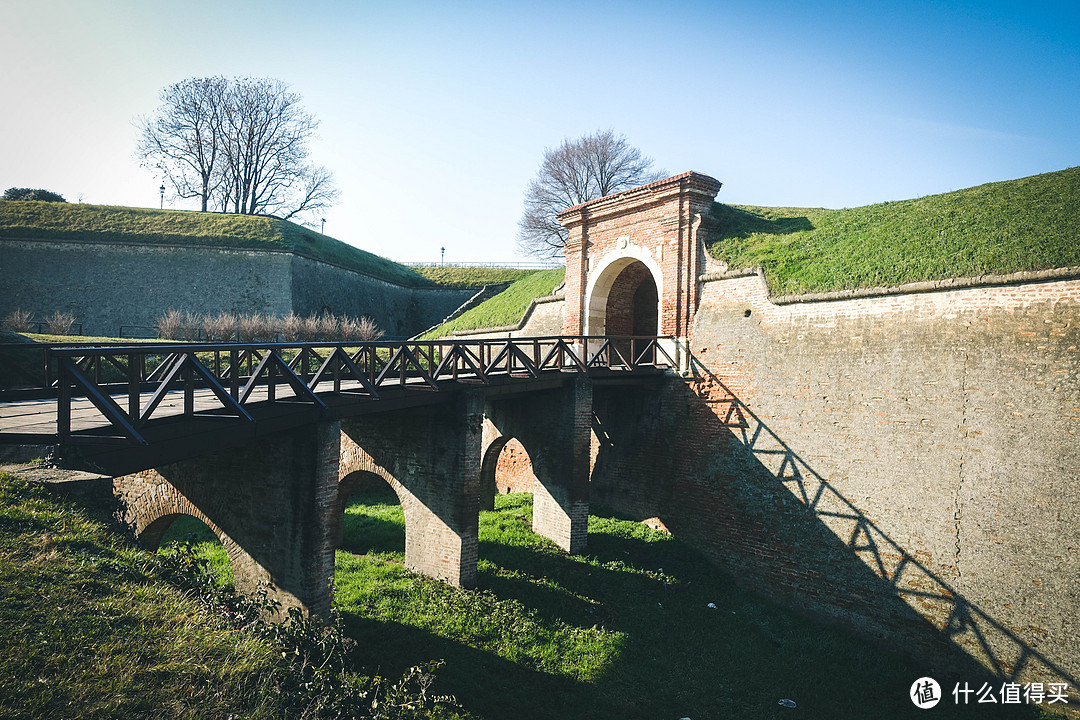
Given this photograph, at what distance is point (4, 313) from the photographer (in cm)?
2353

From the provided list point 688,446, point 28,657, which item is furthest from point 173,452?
point 688,446

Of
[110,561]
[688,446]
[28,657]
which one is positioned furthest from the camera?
[688,446]

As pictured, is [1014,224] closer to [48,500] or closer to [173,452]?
[173,452]

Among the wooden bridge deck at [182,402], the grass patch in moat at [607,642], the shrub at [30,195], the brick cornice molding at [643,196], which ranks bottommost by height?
the grass patch in moat at [607,642]

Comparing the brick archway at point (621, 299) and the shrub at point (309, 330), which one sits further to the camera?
the shrub at point (309, 330)

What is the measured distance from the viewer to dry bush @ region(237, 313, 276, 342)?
2083 cm

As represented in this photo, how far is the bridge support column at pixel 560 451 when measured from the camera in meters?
11.6

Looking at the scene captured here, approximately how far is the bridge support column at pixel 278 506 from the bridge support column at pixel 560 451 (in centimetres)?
556

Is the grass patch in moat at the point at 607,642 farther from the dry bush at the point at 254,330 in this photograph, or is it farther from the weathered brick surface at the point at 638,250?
the dry bush at the point at 254,330

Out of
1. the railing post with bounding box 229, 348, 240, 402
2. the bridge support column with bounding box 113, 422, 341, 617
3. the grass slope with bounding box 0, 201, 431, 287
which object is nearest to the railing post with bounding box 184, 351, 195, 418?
the railing post with bounding box 229, 348, 240, 402

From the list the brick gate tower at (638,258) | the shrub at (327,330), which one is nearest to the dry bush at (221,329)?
the shrub at (327,330)

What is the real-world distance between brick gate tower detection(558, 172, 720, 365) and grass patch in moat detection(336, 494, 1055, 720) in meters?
5.52

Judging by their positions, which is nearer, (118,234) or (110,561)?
(110,561)

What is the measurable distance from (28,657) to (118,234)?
2796cm
